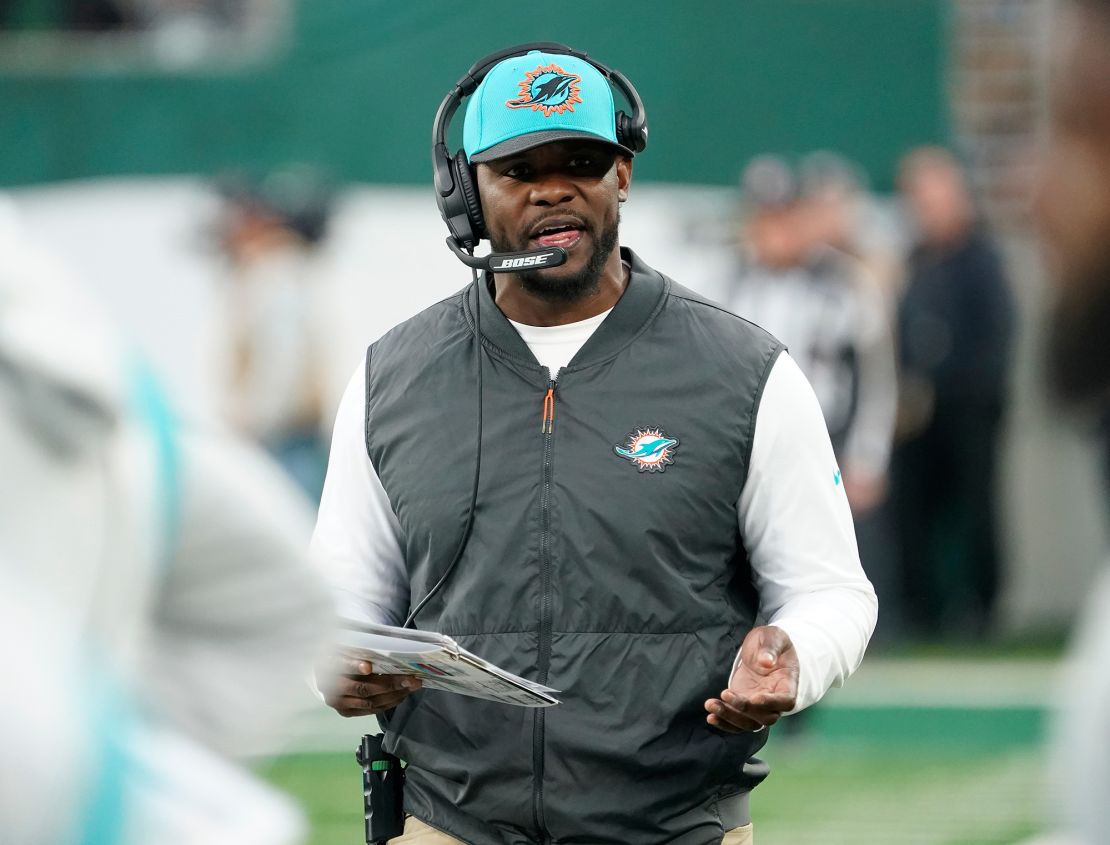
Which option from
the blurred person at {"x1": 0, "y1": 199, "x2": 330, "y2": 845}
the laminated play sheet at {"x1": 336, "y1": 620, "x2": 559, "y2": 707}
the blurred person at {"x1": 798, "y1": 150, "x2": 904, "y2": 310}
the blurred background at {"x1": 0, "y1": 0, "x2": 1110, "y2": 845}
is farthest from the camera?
the blurred background at {"x1": 0, "y1": 0, "x2": 1110, "y2": 845}

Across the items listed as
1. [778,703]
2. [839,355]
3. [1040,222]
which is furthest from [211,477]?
[839,355]

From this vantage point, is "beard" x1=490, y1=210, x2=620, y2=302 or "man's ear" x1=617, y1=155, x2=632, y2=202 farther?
"man's ear" x1=617, y1=155, x2=632, y2=202

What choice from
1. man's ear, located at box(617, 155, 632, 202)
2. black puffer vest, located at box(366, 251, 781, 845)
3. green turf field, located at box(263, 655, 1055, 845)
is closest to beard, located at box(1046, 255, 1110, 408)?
black puffer vest, located at box(366, 251, 781, 845)

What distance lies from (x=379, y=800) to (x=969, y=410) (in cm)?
881

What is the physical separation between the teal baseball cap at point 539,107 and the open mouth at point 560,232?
0.14m

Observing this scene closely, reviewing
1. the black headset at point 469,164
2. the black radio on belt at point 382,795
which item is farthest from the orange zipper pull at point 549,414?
the black radio on belt at point 382,795

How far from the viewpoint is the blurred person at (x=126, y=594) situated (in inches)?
61.1

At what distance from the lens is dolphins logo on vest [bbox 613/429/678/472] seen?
339cm

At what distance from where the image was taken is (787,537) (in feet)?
11.1

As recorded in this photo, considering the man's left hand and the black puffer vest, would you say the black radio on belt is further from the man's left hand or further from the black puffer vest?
the man's left hand

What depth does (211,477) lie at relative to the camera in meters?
1.81

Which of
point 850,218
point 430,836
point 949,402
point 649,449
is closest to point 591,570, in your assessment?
point 649,449

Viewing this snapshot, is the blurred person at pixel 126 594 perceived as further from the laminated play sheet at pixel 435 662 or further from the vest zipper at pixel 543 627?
the vest zipper at pixel 543 627

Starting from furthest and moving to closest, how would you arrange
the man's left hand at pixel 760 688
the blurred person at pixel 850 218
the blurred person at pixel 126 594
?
the blurred person at pixel 850 218, the man's left hand at pixel 760 688, the blurred person at pixel 126 594
